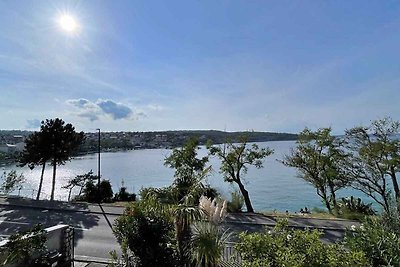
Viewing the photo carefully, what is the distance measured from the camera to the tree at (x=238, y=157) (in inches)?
850

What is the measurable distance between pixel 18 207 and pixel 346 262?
20.7 meters

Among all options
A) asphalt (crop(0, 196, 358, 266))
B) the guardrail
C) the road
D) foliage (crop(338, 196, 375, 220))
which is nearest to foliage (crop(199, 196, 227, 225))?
the guardrail

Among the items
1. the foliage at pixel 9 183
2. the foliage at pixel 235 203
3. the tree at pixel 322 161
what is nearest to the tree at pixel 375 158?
the tree at pixel 322 161

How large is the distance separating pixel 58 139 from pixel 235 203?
16.1 meters

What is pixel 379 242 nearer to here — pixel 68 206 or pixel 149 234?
pixel 149 234

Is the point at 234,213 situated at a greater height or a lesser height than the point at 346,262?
lesser

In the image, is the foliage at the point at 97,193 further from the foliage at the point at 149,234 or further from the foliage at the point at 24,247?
the foliage at the point at 149,234

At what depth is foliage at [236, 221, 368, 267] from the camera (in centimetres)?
432

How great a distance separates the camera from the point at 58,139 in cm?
2597

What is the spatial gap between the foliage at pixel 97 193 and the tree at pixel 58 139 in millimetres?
3134

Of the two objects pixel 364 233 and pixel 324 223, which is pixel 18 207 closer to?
pixel 324 223

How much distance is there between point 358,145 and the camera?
18703 millimetres

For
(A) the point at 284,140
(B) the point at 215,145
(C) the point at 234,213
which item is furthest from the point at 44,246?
(A) the point at 284,140

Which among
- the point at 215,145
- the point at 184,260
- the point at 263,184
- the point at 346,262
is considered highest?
the point at 215,145
